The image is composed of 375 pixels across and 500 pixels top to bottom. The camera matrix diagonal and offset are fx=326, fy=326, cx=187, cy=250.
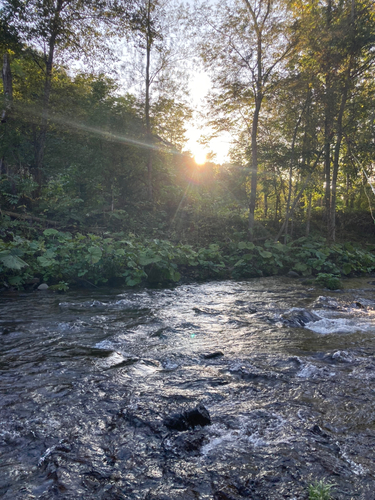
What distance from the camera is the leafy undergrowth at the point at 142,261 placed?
27.8ft

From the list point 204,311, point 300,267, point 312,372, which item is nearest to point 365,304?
point 204,311

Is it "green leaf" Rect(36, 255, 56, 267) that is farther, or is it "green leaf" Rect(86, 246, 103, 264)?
"green leaf" Rect(86, 246, 103, 264)

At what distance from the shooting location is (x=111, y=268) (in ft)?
30.6

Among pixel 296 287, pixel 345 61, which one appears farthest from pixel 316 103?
pixel 296 287

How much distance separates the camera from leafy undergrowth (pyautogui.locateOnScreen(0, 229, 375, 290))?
8.48 m

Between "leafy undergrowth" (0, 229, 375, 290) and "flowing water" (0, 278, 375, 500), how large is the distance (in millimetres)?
2696

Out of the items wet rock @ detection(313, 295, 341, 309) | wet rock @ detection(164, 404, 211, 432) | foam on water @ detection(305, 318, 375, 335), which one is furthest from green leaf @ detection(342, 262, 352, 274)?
wet rock @ detection(164, 404, 211, 432)

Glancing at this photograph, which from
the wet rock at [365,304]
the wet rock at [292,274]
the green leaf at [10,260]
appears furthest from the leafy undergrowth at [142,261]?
the wet rock at [365,304]

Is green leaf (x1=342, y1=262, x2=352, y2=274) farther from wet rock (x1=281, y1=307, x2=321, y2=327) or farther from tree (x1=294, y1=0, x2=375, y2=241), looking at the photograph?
wet rock (x1=281, y1=307, x2=321, y2=327)

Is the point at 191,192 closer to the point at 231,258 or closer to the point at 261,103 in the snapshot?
the point at 261,103

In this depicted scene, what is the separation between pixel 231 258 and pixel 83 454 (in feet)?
37.0

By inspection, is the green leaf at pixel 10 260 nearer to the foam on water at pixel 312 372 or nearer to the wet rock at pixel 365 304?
the foam on water at pixel 312 372

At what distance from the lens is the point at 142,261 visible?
30.9 ft

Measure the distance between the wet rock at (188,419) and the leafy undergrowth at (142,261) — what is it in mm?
5816
